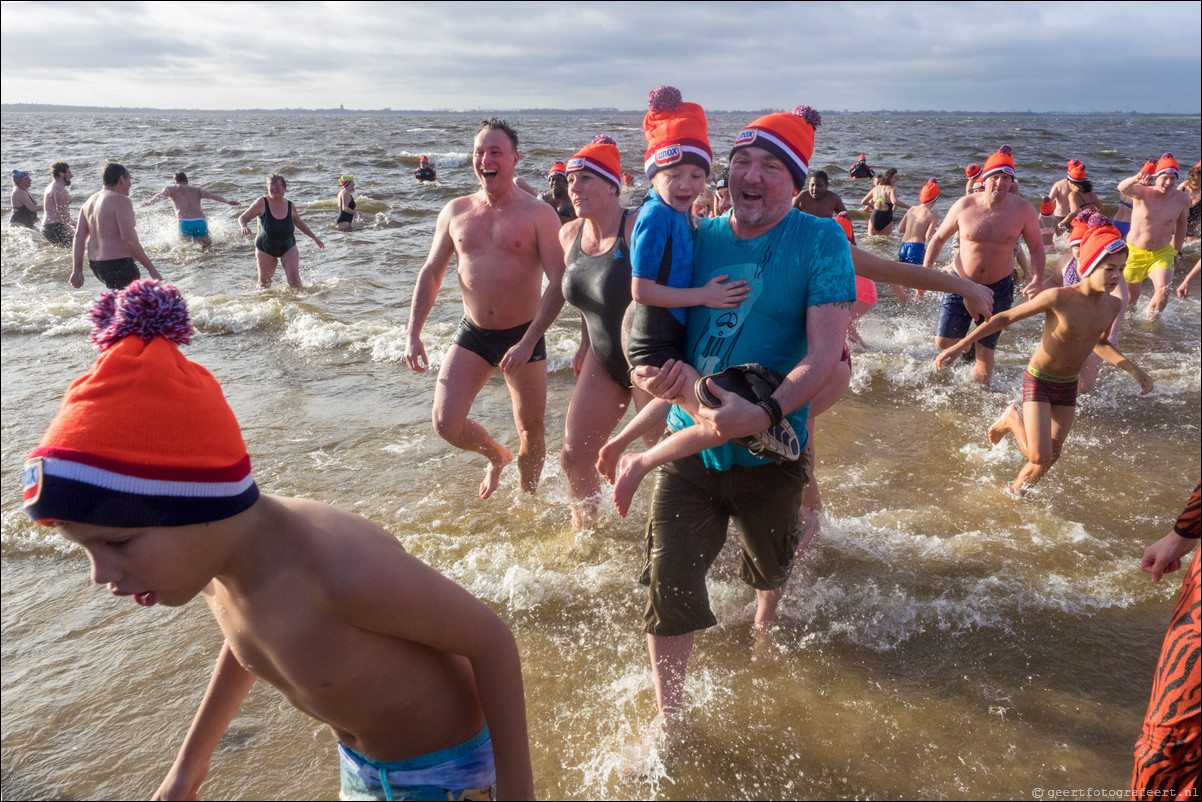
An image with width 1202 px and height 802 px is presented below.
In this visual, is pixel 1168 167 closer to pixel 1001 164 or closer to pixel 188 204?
pixel 1001 164

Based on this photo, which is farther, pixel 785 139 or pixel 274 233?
pixel 274 233

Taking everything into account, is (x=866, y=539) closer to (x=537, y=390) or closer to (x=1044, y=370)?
(x=1044, y=370)

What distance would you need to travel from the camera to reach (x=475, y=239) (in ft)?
15.1

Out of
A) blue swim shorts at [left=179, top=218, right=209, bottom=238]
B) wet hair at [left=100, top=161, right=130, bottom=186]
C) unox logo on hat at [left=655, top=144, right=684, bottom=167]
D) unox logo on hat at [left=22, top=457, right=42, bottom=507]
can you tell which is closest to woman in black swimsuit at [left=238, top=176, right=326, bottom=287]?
wet hair at [left=100, top=161, right=130, bottom=186]

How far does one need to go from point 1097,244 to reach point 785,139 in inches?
144

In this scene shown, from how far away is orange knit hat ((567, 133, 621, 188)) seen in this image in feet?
13.0

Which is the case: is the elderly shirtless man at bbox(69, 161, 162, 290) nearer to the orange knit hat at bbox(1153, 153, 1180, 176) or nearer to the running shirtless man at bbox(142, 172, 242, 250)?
the running shirtless man at bbox(142, 172, 242, 250)

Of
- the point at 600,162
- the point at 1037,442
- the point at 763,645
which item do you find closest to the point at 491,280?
the point at 600,162

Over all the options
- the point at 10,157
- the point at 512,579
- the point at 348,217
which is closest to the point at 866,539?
the point at 512,579

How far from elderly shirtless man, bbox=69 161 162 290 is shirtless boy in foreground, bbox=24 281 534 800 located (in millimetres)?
8798

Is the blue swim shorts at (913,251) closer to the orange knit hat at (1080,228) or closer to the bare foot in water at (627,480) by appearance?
the orange knit hat at (1080,228)

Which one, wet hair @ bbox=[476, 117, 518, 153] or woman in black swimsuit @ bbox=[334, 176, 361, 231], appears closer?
wet hair @ bbox=[476, 117, 518, 153]

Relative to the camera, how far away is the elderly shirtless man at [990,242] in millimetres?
6723

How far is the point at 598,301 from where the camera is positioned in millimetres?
3830
